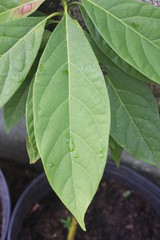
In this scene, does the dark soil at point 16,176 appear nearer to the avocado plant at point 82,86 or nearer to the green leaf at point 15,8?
the avocado plant at point 82,86

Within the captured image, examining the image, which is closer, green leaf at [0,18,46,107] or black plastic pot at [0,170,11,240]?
green leaf at [0,18,46,107]

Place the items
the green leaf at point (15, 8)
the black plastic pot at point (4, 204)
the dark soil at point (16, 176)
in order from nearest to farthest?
the green leaf at point (15, 8)
the black plastic pot at point (4, 204)
the dark soil at point (16, 176)

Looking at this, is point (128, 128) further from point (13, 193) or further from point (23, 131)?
point (13, 193)

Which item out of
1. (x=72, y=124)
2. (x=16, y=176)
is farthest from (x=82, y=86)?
(x=16, y=176)

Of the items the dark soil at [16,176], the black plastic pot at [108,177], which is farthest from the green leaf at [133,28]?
the dark soil at [16,176]

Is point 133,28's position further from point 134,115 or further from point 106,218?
point 106,218

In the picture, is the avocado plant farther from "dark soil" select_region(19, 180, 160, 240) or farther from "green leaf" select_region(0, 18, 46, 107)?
"dark soil" select_region(19, 180, 160, 240)

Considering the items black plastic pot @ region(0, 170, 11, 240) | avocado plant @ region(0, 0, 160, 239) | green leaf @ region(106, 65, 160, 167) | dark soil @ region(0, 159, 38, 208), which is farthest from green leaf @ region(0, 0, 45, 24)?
dark soil @ region(0, 159, 38, 208)
